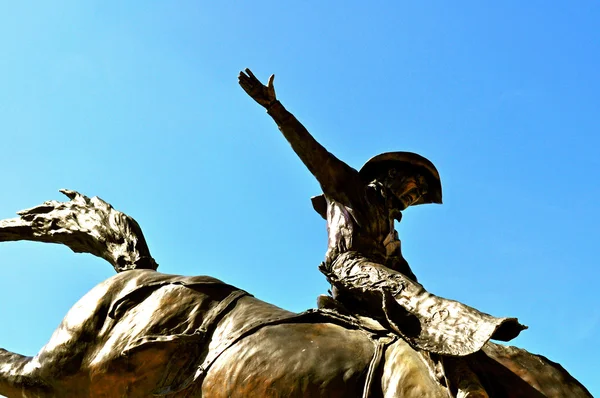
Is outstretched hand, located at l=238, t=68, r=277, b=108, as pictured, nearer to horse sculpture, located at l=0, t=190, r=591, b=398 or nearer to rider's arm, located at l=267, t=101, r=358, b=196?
rider's arm, located at l=267, t=101, r=358, b=196

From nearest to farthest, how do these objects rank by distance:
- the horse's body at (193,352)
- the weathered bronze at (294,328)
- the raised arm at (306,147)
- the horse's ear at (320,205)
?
the weathered bronze at (294,328) → the horse's body at (193,352) → the raised arm at (306,147) → the horse's ear at (320,205)

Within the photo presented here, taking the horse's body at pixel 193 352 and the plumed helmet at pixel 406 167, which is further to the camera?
the plumed helmet at pixel 406 167

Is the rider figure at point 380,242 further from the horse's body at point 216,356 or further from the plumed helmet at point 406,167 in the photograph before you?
the horse's body at point 216,356

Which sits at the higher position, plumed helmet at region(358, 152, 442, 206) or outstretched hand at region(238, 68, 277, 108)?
outstretched hand at region(238, 68, 277, 108)

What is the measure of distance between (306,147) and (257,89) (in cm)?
55

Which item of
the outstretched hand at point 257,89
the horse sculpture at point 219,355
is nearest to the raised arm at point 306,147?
the outstretched hand at point 257,89

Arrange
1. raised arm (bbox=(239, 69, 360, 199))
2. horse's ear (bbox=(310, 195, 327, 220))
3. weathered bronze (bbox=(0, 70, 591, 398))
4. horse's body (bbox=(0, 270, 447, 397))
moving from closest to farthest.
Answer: weathered bronze (bbox=(0, 70, 591, 398)), horse's body (bbox=(0, 270, 447, 397)), raised arm (bbox=(239, 69, 360, 199)), horse's ear (bbox=(310, 195, 327, 220))

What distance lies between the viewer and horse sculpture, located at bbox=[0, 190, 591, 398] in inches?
144

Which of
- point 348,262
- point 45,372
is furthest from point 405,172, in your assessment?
point 45,372

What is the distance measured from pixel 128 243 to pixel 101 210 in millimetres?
429

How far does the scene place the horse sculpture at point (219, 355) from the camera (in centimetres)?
365

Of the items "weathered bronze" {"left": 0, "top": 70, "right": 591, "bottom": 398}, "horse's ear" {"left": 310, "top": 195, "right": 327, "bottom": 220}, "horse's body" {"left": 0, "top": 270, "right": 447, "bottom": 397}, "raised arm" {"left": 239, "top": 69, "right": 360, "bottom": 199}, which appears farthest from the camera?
"horse's ear" {"left": 310, "top": 195, "right": 327, "bottom": 220}

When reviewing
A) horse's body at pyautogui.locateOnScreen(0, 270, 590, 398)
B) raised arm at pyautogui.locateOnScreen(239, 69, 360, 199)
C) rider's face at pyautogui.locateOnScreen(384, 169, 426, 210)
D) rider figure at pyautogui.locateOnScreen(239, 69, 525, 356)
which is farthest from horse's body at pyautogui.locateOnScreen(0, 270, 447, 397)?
rider's face at pyautogui.locateOnScreen(384, 169, 426, 210)

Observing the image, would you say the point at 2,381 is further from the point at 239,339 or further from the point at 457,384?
the point at 457,384
